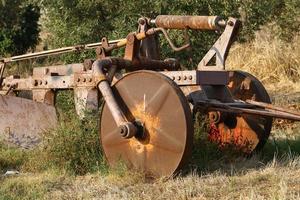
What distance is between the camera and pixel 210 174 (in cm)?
694

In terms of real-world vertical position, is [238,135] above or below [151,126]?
below

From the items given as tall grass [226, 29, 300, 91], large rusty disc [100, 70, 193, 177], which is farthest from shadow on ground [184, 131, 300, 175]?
tall grass [226, 29, 300, 91]

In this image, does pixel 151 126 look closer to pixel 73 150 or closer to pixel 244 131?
pixel 73 150

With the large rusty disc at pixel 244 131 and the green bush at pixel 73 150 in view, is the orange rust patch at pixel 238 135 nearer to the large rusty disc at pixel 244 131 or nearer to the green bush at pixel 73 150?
the large rusty disc at pixel 244 131

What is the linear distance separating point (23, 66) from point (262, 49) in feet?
23.2

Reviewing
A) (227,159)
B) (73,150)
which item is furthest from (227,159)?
(73,150)

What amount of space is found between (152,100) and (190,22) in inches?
52.5

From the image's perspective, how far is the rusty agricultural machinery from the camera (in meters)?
6.71

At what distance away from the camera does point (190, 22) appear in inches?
304

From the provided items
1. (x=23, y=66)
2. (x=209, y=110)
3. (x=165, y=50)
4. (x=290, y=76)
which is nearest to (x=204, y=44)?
(x=165, y=50)

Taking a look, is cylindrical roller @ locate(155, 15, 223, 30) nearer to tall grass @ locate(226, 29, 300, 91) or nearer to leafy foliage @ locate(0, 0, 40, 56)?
tall grass @ locate(226, 29, 300, 91)

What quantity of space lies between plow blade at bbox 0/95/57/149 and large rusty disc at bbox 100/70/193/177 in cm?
159

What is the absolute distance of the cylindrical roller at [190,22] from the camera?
24.7ft

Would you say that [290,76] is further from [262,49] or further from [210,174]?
[210,174]
